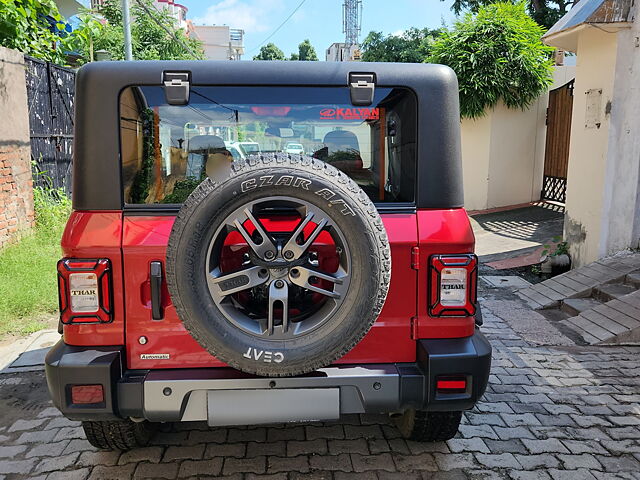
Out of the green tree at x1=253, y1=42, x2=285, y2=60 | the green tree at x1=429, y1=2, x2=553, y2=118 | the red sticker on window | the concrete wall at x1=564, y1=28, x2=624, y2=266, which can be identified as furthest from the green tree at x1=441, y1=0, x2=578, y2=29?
the green tree at x1=253, y1=42, x2=285, y2=60

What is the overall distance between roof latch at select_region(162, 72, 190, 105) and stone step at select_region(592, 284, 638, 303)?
183 inches

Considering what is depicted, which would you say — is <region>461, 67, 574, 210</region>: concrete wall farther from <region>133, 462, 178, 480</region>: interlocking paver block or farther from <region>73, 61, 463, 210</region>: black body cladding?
<region>133, 462, 178, 480</region>: interlocking paver block

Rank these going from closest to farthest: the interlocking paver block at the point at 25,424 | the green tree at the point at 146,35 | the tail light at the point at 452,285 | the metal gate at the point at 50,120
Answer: the tail light at the point at 452,285 → the interlocking paver block at the point at 25,424 → the metal gate at the point at 50,120 → the green tree at the point at 146,35

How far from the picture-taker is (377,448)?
3.17 meters

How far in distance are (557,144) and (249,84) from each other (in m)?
9.43

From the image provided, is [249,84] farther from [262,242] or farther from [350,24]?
[350,24]

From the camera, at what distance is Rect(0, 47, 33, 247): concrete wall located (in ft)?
22.6

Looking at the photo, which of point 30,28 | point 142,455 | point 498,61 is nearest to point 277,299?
point 142,455

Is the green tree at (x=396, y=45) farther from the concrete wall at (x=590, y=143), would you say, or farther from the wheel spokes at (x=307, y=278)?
the wheel spokes at (x=307, y=278)

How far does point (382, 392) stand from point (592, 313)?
3577mm

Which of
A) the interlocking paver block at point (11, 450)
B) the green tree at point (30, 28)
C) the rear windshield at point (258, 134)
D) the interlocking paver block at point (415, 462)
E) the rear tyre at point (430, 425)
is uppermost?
the green tree at point (30, 28)

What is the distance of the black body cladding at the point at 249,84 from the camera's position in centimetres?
254

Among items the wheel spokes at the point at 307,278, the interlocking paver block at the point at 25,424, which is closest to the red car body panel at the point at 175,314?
the wheel spokes at the point at 307,278

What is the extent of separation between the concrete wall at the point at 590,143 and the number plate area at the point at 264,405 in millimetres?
4943
